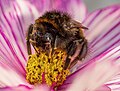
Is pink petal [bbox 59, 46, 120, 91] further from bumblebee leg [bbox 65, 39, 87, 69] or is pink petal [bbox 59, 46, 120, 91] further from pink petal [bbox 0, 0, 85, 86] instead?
pink petal [bbox 0, 0, 85, 86]

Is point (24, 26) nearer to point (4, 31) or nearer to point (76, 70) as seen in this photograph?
point (4, 31)

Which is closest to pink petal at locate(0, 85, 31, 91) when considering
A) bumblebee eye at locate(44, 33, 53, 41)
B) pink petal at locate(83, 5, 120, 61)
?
bumblebee eye at locate(44, 33, 53, 41)

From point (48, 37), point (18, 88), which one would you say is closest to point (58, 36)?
point (48, 37)

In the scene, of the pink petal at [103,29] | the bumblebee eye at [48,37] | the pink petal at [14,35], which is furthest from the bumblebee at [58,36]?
the pink petal at [103,29]

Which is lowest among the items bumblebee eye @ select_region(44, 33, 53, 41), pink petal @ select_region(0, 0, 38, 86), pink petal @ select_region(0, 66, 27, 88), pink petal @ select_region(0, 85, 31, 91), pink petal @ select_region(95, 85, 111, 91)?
pink petal @ select_region(95, 85, 111, 91)

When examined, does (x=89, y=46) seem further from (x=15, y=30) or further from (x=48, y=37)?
(x=48, y=37)

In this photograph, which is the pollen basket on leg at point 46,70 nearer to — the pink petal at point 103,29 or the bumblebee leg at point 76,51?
the bumblebee leg at point 76,51

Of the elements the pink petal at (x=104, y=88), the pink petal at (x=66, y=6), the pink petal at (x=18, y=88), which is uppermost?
the pink petal at (x=66, y=6)
